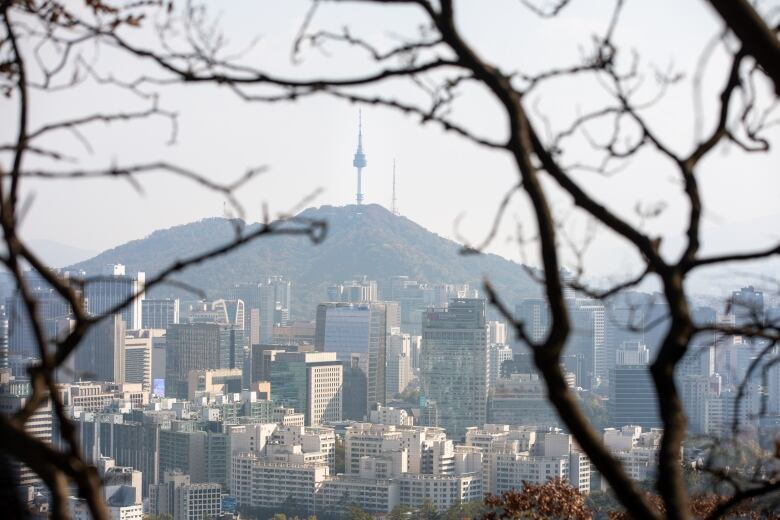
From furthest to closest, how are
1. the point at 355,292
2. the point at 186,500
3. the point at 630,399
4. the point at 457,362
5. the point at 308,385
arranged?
the point at 355,292, the point at 457,362, the point at 308,385, the point at 630,399, the point at 186,500

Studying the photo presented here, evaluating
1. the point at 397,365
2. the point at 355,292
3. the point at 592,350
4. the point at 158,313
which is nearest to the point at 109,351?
the point at 397,365

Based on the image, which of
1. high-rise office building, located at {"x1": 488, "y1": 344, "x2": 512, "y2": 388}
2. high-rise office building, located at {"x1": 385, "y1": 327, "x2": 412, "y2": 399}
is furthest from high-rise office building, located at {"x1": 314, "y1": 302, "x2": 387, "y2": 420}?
high-rise office building, located at {"x1": 488, "y1": 344, "x2": 512, "y2": 388}

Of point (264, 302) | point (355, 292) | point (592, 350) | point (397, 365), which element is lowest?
point (397, 365)

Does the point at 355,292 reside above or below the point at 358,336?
above

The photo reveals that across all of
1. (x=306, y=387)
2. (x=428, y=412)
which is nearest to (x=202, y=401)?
(x=306, y=387)

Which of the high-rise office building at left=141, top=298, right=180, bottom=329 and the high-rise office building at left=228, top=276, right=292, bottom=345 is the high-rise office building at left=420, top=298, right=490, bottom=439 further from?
the high-rise office building at left=141, top=298, right=180, bottom=329

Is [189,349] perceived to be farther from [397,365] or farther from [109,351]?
[397,365]

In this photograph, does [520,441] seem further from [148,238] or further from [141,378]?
[148,238]
